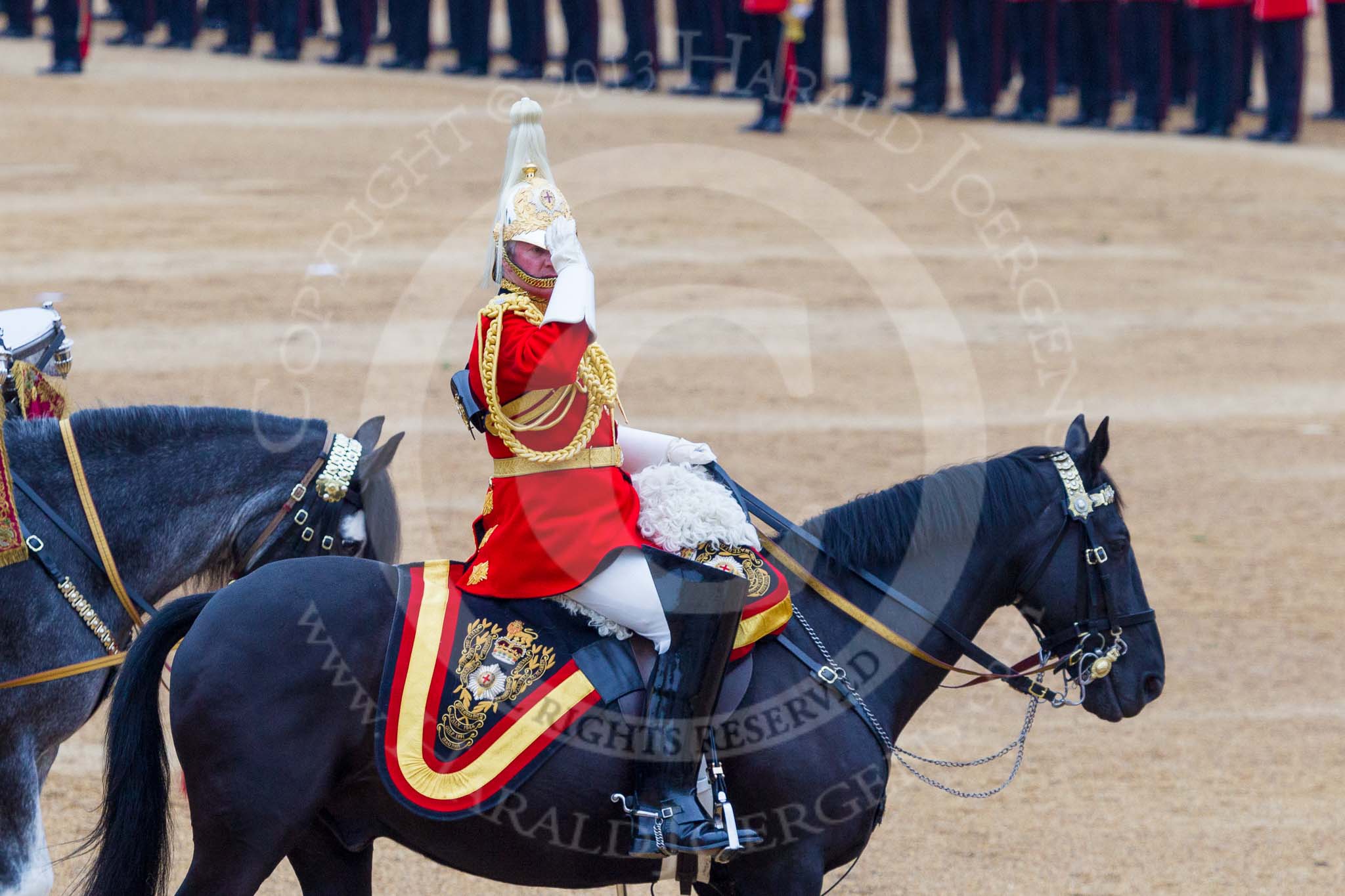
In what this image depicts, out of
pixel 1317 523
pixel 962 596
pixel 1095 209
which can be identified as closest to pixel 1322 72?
pixel 1095 209

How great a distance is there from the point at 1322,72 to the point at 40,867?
857 inches

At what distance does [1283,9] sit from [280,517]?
573 inches

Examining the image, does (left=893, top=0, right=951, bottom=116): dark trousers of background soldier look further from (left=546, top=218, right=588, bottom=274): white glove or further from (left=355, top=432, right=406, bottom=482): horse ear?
(left=546, top=218, right=588, bottom=274): white glove

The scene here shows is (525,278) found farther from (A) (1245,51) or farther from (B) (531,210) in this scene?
(A) (1245,51)

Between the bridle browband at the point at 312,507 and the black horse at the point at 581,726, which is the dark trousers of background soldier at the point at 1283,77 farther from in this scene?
the bridle browband at the point at 312,507

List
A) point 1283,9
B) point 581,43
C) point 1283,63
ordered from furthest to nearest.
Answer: point 581,43 → point 1283,63 → point 1283,9

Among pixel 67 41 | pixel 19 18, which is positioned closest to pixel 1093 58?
pixel 67 41

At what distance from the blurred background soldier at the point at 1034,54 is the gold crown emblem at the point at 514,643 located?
15501 mm

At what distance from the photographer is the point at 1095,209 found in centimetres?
1488

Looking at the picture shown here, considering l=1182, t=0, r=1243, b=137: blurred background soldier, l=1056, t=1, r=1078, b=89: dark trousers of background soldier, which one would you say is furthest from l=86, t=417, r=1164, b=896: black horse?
l=1056, t=1, r=1078, b=89: dark trousers of background soldier

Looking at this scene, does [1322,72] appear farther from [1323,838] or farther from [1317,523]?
[1323,838]

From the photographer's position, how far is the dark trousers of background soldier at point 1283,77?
53.8 ft

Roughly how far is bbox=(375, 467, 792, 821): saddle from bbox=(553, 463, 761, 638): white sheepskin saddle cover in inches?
0.6

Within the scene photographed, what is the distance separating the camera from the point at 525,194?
136 inches
